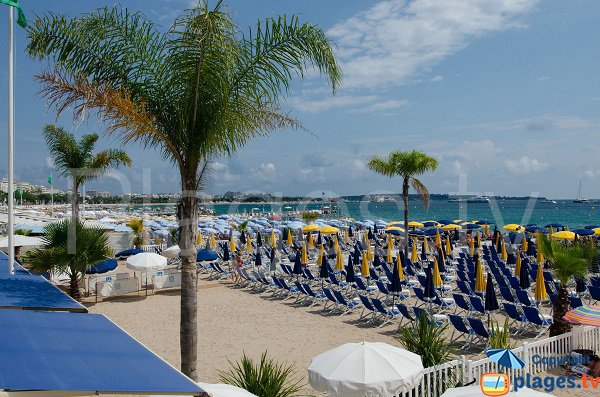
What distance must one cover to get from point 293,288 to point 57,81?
370 inches

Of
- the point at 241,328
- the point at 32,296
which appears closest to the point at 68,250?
the point at 241,328

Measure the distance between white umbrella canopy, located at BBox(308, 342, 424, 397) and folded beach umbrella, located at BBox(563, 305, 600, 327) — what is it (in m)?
3.53

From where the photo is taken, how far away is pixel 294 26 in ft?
19.5

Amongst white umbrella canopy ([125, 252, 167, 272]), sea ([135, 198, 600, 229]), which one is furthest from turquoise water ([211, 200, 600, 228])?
white umbrella canopy ([125, 252, 167, 272])

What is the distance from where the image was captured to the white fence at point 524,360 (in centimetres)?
602

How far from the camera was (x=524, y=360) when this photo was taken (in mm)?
6867

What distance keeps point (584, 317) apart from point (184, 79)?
22.4 feet

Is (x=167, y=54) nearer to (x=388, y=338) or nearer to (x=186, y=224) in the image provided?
(x=186, y=224)

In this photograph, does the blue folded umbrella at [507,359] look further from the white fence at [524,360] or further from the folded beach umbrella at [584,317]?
the folded beach umbrella at [584,317]

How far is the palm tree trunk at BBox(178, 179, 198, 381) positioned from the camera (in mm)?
5988

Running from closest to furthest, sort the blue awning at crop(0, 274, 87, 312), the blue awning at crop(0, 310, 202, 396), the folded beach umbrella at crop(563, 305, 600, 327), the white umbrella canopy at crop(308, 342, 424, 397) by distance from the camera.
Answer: the blue awning at crop(0, 310, 202, 396) < the white umbrella canopy at crop(308, 342, 424, 397) < the blue awning at crop(0, 274, 87, 312) < the folded beach umbrella at crop(563, 305, 600, 327)

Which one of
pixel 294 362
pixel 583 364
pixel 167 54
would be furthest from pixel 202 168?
pixel 583 364

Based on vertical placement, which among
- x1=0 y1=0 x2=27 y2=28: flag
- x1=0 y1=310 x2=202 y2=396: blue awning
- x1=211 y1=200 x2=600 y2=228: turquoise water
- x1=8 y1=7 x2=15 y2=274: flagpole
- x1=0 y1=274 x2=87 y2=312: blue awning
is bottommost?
x1=211 y1=200 x2=600 y2=228: turquoise water

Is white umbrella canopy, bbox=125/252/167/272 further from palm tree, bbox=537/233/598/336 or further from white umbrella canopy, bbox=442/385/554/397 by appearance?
white umbrella canopy, bbox=442/385/554/397
